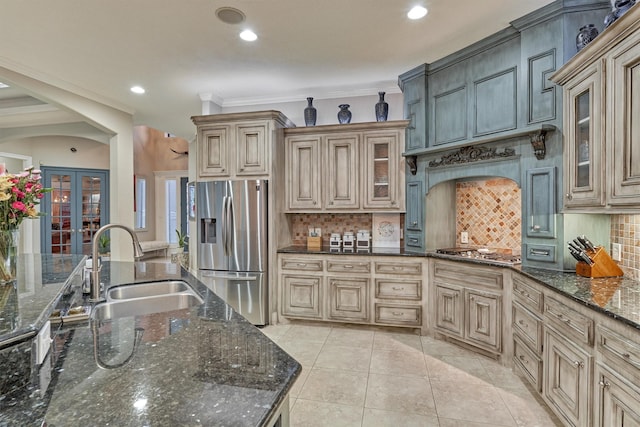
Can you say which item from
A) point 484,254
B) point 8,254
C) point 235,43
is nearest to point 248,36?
point 235,43

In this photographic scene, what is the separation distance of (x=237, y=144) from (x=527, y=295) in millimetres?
3247

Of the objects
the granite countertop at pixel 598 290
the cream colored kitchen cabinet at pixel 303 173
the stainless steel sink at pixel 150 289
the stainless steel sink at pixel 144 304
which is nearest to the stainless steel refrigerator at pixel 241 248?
the cream colored kitchen cabinet at pixel 303 173

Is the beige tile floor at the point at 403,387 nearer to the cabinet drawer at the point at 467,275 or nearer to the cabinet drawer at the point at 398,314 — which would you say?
the cabinet drawer at the point at 398,314

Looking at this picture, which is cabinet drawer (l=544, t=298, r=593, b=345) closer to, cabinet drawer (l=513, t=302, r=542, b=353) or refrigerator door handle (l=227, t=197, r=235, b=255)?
cabinet drawer (l=513, t=302, r=542, b=353)

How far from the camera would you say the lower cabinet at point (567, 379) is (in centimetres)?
173

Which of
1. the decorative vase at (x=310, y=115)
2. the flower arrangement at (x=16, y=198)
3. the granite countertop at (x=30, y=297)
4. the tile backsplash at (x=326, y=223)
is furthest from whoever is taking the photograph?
the tile backsplash at (x=326, y=223)

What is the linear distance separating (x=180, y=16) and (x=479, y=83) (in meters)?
2.67

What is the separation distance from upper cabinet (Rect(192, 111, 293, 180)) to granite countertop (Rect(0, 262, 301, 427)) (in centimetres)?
269

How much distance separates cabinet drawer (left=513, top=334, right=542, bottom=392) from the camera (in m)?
2.25

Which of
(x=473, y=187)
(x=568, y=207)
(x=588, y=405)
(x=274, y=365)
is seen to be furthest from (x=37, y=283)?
(x=473, y=187)

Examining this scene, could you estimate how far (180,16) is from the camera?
271 centimetres

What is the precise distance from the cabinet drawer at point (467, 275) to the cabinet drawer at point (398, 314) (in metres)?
0.45

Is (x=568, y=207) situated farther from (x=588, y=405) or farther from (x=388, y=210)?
(x=388, y=210)

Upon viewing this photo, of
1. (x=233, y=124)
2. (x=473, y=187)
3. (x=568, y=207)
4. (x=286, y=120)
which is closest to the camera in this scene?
(x=568, y=207)
